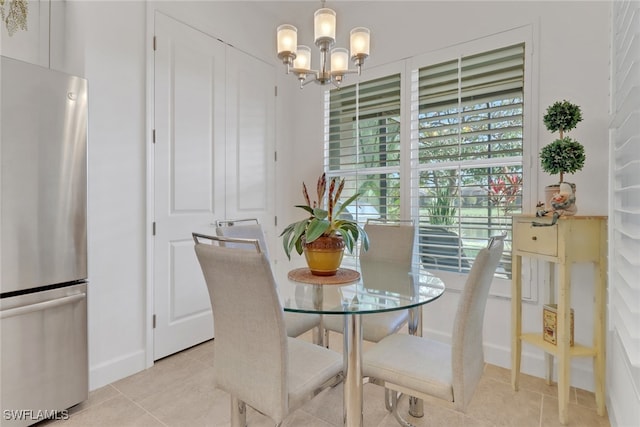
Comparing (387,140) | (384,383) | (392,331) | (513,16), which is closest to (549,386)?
(392,331)

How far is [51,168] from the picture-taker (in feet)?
5.34

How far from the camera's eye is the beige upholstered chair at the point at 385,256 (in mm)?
1829

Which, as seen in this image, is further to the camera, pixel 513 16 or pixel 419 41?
pixel 419 41

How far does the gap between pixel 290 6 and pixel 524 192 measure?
8.53ft

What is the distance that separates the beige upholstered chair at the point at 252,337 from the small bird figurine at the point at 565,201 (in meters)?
1.53

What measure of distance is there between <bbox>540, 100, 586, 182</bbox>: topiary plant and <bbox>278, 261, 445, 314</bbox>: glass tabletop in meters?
0.94

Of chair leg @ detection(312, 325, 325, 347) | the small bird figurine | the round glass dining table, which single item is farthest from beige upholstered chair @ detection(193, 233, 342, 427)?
the small bird figurine

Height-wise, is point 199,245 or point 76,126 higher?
point 76,126

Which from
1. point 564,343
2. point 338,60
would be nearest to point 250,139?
point 338,60

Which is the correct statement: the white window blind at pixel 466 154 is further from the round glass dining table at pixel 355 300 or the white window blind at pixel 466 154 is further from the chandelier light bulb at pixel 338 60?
the chandelier light bulb at pixel 338 60

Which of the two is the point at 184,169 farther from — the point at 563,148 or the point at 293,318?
the point at 563,148

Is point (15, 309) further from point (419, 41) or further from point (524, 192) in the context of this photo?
point (419, 41)

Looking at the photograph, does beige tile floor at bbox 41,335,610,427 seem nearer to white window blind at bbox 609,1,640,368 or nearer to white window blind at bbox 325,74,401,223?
white window blind at bbox 609,1,640,368

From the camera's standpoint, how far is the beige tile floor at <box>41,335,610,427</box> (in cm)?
167
